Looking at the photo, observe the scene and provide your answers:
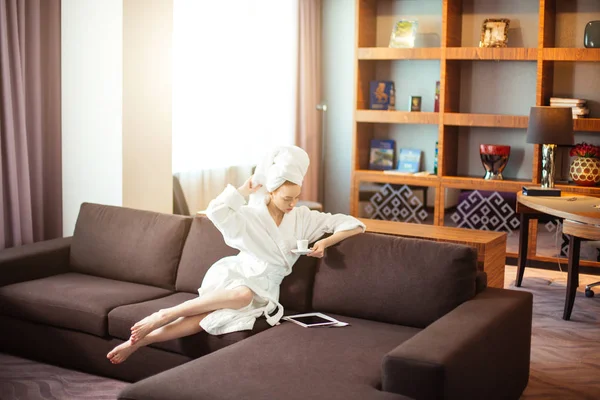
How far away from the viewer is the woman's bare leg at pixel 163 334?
10.9 feet

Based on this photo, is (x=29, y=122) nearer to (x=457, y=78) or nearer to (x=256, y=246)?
(x=256, y=246)

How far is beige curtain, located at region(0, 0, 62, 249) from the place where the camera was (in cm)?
461

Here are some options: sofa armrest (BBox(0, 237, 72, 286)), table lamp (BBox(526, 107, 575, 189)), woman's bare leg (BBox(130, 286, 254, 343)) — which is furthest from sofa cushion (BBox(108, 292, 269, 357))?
table lamp (BBox(526, 107, 575, 189))

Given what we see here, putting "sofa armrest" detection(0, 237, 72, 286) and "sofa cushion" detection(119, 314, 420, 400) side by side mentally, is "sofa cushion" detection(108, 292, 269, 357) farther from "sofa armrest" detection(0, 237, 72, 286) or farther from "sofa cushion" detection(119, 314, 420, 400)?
"sofa armrest" detection(0, 237, 72, 286)

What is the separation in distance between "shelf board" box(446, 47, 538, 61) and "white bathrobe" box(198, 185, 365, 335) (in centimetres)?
317

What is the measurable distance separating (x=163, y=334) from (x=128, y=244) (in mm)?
957

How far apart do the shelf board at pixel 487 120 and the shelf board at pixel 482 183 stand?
0.44 metres

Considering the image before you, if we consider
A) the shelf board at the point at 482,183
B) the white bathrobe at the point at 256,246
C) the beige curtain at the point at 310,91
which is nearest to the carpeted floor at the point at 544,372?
the white bathrobe at the point at 256,246

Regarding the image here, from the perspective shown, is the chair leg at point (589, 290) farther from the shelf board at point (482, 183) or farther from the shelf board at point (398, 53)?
the shelf board at point (398, 53)

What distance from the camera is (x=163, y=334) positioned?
335cm

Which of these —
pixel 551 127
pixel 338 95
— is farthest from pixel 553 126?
pixel 338 95

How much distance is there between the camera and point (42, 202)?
4977 mm

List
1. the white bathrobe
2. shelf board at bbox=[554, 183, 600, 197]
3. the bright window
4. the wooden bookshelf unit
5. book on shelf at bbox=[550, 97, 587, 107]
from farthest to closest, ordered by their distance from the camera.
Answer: the wooden bookshelf unit < book on shelf at bbox=[550, 97, 587, 107] < shelf board at bbox=[554, 183, 600, 197] < the bright window < the white bathrobe

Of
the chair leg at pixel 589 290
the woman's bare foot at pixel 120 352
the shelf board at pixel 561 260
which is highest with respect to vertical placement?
the woman's bare foot at pixel 120 352
